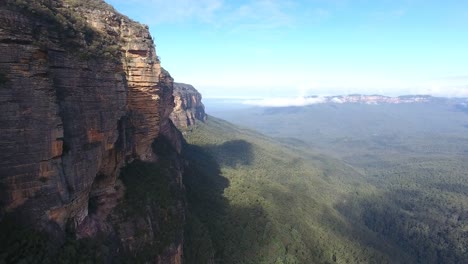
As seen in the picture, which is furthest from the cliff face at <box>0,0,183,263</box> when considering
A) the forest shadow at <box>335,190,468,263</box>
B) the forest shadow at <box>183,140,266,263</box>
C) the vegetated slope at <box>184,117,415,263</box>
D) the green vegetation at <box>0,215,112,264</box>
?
the forest shadow at <box>335,190,468,263</box>

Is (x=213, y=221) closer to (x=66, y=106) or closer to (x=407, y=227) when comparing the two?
(x=66, y=106)

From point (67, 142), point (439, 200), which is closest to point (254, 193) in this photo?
point (67, 142)

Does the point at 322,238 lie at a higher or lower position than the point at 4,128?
lower

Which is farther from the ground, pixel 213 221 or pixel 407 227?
pixel 213 221

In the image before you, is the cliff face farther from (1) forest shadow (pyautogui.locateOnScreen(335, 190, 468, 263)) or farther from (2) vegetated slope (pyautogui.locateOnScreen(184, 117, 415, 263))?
(1) forest shadow (pyautogui.locateOnScreen(335, 190, 468, 263))

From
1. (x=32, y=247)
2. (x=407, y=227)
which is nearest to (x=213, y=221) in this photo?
(x=32, y=247)

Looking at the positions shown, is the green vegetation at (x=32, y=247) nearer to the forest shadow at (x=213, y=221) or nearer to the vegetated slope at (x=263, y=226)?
the forest shadow at (x=213, y=221)

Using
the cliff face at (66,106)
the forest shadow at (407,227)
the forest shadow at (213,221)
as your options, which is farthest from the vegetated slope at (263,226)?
the cliff face at (66,106)

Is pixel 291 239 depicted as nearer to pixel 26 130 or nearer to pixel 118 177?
pixel 118 177

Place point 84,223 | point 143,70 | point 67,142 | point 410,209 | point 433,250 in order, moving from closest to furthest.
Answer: point 67,142 < point 84,223 < point 143,70 < point 433,250 < point 410,209
